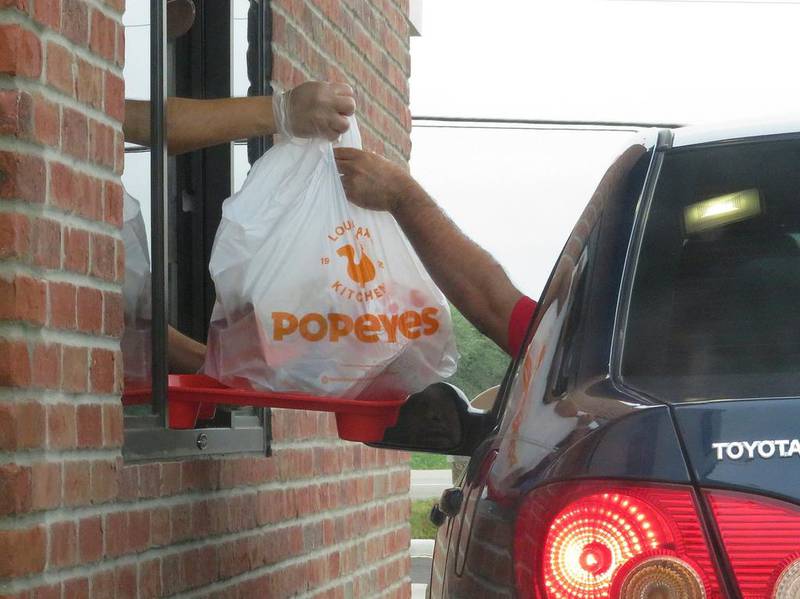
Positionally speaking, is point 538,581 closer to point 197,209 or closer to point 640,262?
point 640,262

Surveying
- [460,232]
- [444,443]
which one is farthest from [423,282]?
[444,443]

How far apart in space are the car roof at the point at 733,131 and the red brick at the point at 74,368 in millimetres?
1310

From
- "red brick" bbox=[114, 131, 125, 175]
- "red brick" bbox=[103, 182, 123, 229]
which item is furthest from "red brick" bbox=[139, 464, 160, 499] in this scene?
"red brick" bbox=[114, 131, 125, 175]

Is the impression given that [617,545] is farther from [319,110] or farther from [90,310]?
[319,110]

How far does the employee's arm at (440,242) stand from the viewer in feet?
12.9

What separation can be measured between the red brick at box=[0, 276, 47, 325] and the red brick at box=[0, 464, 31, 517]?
29 cm

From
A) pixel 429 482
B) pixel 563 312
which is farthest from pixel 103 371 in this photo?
pixel 429 482

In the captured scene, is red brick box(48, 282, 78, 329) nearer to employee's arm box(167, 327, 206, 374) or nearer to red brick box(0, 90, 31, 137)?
red brick box(0, 90, 31, 137)

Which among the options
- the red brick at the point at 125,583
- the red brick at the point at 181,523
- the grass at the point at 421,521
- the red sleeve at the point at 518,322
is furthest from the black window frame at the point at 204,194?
the grass at the point at 421,521

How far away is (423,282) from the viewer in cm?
389

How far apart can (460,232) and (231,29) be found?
1.33m

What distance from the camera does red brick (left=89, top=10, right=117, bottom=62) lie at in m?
3.37

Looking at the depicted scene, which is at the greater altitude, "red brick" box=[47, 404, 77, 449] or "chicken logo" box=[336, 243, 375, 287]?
"chicken logo" box=[336, 243, 375, 287]

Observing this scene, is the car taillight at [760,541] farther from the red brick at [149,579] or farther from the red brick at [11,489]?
the red brick at [149,579]
